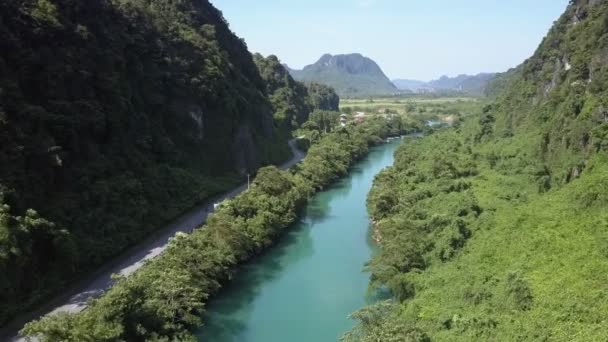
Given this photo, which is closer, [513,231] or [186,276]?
[186,276]

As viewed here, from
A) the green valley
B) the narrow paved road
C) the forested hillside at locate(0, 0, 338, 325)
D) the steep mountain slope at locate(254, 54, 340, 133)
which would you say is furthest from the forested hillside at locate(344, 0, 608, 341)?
the steep mountain slope at locate(254, 54, 340, 133)

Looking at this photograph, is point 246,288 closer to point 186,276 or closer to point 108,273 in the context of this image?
point 186,276

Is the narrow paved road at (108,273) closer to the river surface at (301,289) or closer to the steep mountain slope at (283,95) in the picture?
the river surface at (301,289)

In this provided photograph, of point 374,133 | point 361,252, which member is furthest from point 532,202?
point 374,133

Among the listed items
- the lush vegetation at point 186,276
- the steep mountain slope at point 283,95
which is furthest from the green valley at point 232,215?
the steep mountain slope at point 283,95

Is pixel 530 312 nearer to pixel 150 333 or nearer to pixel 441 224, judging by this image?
pixel 441 224

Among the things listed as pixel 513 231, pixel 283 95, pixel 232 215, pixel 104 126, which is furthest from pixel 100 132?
pixel 283 95
